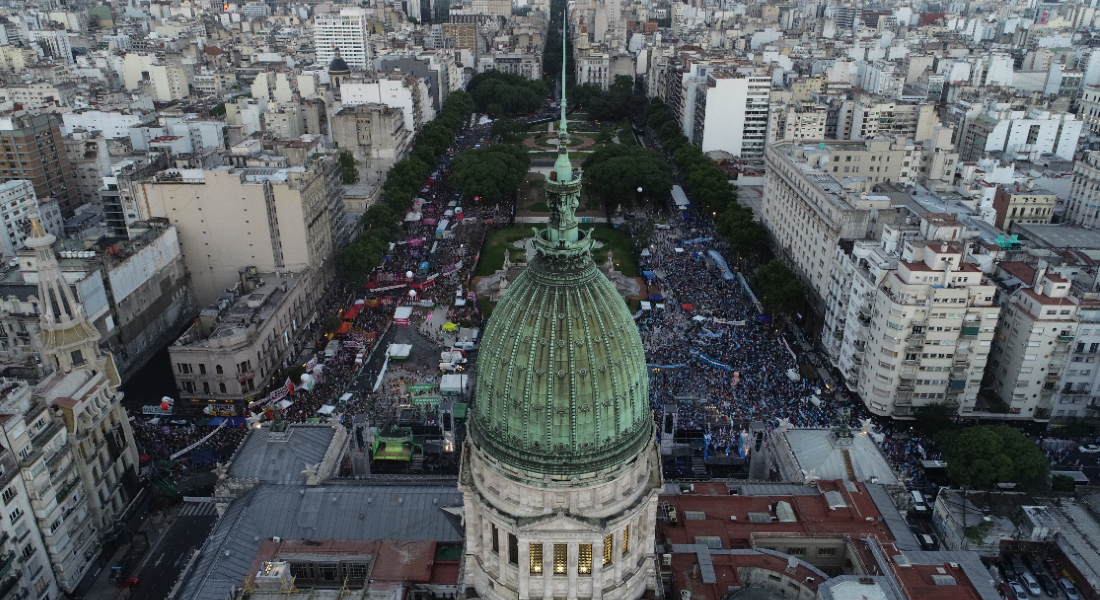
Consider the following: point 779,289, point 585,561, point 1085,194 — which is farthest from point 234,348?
point 1085,194

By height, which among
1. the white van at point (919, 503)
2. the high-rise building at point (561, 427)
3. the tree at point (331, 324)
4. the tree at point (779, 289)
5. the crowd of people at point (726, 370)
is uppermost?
the high-rise building at point (561, 427)

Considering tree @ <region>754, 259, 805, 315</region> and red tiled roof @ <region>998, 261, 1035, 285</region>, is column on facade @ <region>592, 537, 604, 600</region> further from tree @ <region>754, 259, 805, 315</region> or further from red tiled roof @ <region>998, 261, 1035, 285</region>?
red tiled roof @ <region>998, 261, 1035, 285</region>

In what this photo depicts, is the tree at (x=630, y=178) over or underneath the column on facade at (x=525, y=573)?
underneath

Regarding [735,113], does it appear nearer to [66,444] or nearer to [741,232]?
[741,232]

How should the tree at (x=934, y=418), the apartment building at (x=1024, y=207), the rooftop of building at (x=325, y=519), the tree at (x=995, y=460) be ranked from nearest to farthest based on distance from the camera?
the rooftop of building at (x=325, y=519) → the tree at (x=995, y=460) → the tree at (x=934, y=418) → the apartment building at (x=1024, y=207)

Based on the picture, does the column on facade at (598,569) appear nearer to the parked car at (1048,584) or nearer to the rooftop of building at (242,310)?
the parked car at (1048,584)

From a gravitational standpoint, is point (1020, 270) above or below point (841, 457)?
above

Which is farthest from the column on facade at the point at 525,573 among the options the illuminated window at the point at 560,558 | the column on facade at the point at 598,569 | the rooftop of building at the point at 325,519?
the rooftop of building at the point at 325,519

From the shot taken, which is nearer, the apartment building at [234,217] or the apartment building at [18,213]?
the apartment building at [234,217]
